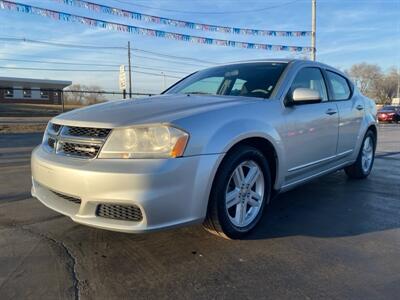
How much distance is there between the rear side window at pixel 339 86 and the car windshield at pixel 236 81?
3.35 feet

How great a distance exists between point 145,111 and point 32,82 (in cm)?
6087

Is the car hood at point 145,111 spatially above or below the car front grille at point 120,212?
above

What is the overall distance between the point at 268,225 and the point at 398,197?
211 cm

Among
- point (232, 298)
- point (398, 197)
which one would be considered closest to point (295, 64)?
point (398, 197)

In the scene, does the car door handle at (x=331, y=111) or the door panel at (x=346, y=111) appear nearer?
the car door handle at (x=331, y=111)

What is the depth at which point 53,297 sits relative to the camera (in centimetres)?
259

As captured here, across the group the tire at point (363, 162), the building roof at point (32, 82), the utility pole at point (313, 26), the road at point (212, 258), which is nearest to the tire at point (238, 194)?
the road at point (212, 258)

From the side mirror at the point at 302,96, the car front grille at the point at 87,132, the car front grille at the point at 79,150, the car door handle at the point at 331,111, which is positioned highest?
the side mirror at the point at 302,96

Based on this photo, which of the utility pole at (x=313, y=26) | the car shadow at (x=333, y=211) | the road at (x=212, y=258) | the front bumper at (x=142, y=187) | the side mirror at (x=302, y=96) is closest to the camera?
the road at (x=212, y=258)

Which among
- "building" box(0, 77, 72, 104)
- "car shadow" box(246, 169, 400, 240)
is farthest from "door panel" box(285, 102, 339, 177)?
"building" box(0, 77, 72, 104)

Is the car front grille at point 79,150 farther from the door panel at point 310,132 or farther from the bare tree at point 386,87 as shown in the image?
the bare tree at point 386,87

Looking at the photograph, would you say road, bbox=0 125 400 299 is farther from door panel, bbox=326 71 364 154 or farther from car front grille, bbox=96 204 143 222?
door panel, bbox=326 71 364 154

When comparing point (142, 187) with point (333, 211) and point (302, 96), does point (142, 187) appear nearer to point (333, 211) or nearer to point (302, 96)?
point (302, 96)

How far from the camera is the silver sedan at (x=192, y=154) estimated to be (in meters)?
2.93
